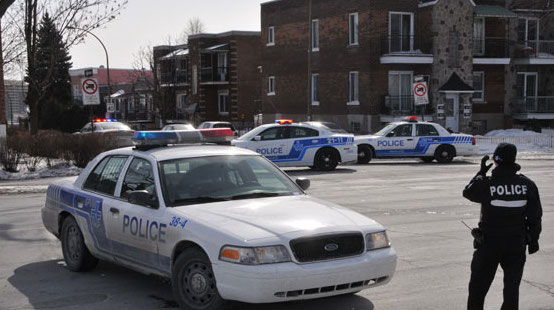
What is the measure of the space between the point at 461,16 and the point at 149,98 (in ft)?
121

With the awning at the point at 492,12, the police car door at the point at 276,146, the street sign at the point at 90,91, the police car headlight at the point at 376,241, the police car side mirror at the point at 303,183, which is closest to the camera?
the police car headlight at the point at 376,241

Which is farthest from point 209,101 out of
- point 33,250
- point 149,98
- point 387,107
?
point 33,250

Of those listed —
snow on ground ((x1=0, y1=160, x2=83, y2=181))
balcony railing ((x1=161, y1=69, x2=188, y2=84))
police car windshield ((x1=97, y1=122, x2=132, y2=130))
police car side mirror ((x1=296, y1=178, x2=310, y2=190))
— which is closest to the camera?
police car side mirror ((x1=296, y1=178, x2=310, y2=190))

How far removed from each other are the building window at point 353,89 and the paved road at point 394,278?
77.4ft

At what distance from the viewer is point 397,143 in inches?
939

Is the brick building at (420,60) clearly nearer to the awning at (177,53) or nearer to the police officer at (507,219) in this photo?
the awning at (177,53)

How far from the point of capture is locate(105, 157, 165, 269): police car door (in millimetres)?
6262

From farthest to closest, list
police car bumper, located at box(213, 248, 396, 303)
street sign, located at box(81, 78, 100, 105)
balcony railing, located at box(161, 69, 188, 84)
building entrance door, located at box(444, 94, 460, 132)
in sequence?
1. balcony railing, located at box(161, 69, 188, 84)
2. building entrance door, located at box(444, 94, 460, 132)
3. street sign, located at box(81, 78, 100, 105)
4. police car bumper, located at box(213, 248, 396, 303)

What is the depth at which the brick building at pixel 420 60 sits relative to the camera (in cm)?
3656

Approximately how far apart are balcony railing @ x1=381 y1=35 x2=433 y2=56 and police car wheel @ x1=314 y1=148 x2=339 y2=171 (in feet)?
56.3

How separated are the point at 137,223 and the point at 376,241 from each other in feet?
7.51

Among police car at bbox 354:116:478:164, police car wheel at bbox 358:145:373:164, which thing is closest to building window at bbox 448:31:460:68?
police car at bbox 354:116:478:164

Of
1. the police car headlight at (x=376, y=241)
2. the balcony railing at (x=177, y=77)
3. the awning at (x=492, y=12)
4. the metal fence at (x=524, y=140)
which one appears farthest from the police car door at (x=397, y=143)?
the balcony railing at (x=177, y=77)

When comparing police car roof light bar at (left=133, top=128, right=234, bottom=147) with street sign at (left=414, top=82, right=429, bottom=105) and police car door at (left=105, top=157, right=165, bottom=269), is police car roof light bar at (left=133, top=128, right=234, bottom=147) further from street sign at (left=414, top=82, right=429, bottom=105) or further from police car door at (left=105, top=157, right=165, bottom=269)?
street sign at (left=414, top=82, right=429, bottom=105)
